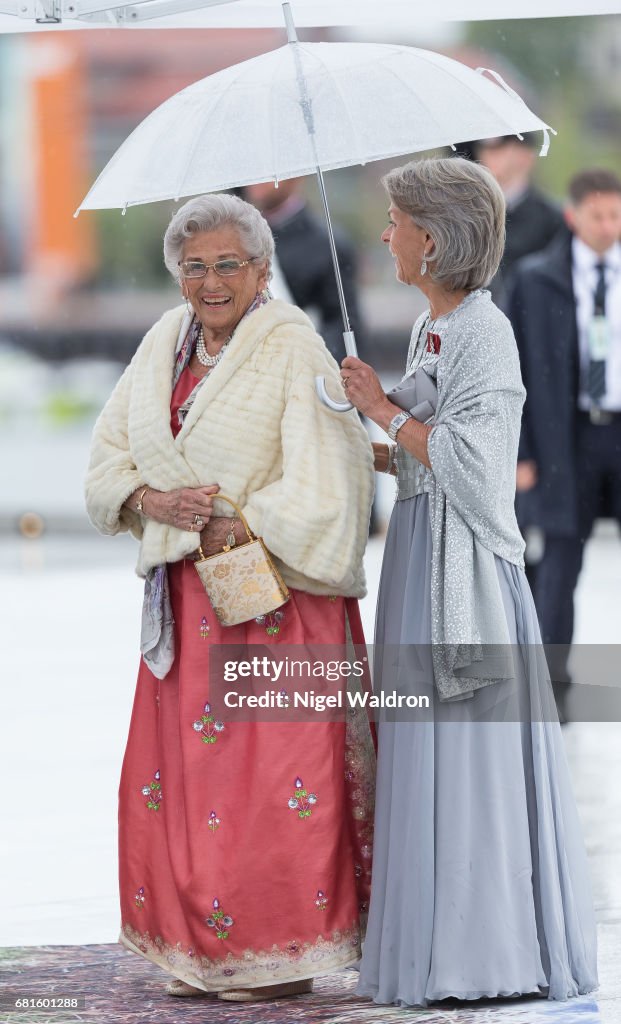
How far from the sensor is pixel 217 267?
3697mm

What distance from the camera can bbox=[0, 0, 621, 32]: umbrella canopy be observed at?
405 centimetres

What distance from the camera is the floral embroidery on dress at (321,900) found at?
12.1ft

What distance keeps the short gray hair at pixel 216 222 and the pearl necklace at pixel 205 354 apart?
19 centimetres

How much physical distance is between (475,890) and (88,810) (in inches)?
94.2

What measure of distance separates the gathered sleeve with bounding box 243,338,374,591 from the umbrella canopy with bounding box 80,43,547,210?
1.42 ft

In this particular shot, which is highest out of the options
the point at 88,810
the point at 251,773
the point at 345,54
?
the point at 345,54

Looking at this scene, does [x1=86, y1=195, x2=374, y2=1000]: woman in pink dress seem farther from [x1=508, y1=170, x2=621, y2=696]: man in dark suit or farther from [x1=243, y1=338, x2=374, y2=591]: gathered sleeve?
[x1=508, y1=170, x2=621, y2=696]: man in dark suit

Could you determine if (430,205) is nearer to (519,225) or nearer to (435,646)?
(435,646)

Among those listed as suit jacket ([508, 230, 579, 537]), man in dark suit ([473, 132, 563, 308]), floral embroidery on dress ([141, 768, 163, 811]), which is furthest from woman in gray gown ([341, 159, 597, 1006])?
man in dark suit ([473, 132, 563, 308])

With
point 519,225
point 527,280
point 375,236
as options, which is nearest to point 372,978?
point 527,280

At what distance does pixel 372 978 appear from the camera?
3650 mm

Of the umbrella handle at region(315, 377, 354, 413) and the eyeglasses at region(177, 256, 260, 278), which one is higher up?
the eyeglasses at region(177, 256, 260, 278)

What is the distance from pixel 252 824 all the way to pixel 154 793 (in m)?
0.28

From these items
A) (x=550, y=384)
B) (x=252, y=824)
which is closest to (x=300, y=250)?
(x=550, y=384)
